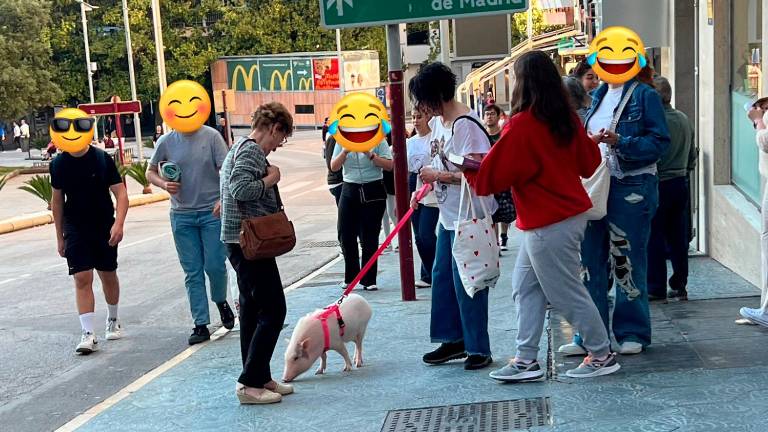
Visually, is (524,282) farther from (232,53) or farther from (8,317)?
(232,53)

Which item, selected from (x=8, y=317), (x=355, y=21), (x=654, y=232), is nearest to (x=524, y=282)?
(x=654, y=232)

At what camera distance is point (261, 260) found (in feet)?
19.3

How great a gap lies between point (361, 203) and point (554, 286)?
477 cm

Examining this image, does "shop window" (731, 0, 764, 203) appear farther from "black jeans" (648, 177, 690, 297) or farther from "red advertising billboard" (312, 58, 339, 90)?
"red advertising billboard" (312, 58, 339, 90)

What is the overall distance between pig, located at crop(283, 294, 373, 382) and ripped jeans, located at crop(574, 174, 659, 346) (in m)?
1.47

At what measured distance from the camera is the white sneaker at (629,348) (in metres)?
6.11

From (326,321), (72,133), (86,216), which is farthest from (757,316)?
(72,133)

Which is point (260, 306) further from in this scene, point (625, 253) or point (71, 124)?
point (71, 124)

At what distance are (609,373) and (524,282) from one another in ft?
2.30

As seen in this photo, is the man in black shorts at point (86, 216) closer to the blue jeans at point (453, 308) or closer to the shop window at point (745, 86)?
the blue jeans at point (453, 308)

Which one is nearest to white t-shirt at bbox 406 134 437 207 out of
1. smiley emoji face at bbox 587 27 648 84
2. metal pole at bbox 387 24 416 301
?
metal pole at bbox 387 24 416 301

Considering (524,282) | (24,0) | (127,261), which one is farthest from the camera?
(24,0)

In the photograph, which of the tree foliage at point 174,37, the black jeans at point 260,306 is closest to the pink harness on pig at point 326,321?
the black jeans at point 260,306

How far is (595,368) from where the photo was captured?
5.71 m
